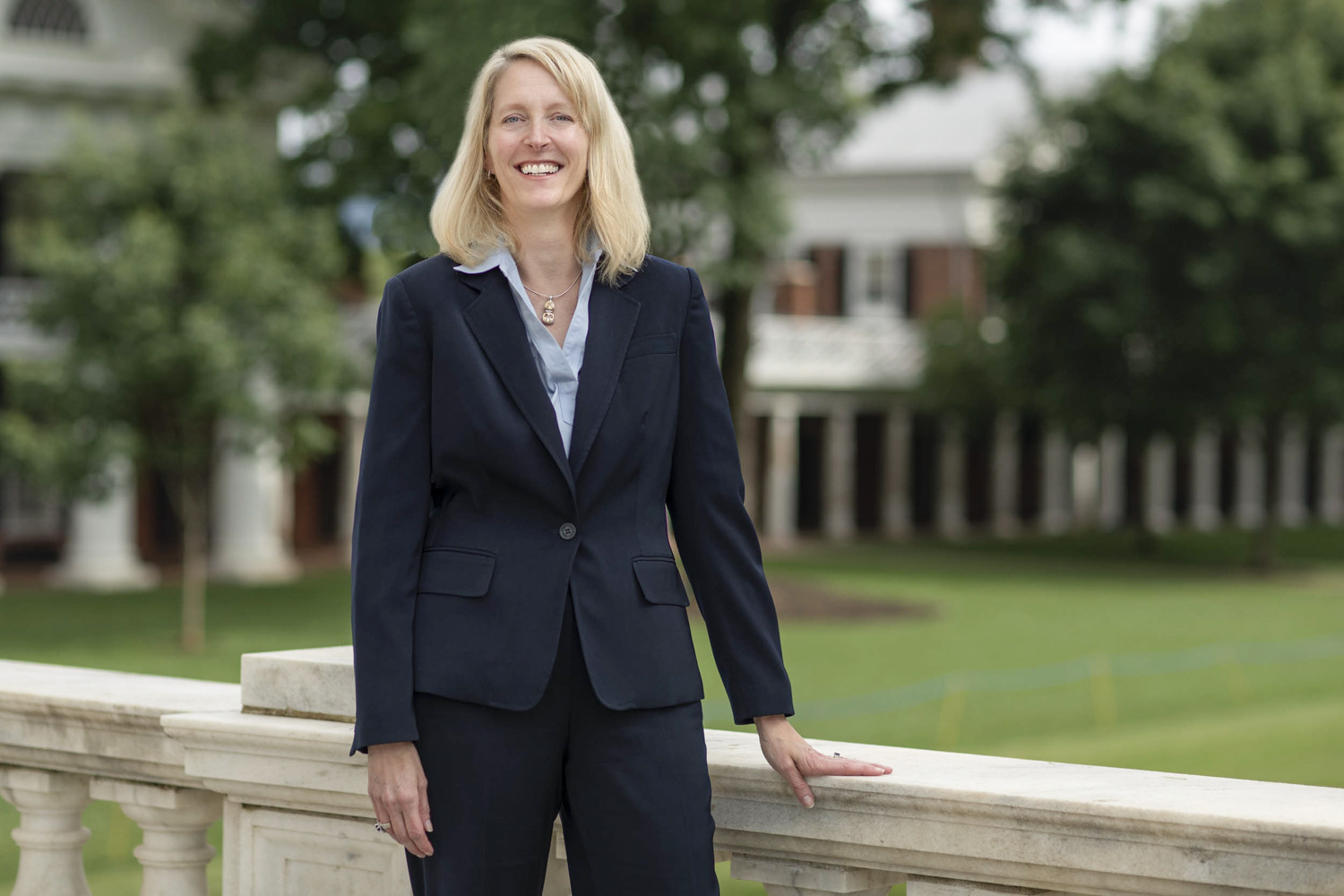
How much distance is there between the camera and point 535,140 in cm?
291

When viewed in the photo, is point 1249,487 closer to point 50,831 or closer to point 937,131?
point 937,131

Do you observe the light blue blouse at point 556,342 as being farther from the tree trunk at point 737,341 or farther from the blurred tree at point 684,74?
the tree trunk at point 737,341

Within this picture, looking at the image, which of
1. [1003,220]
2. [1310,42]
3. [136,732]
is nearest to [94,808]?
[136,732]

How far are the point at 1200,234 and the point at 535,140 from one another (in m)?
27.6

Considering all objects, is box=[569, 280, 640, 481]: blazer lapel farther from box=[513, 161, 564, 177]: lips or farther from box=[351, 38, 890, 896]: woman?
box=[513, 161, 564, 177]: lips

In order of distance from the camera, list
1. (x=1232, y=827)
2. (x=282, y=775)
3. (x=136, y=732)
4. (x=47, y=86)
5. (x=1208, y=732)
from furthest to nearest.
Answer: (x=47, y=86), (x=1208, y=732), (x=136, y=732), (x=282, y=775), (x=1232, y=827)

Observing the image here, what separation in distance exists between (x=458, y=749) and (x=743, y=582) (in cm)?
54

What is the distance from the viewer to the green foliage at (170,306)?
18.7 metres

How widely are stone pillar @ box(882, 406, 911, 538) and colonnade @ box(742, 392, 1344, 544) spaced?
3 centimetres

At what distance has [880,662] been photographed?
18.1 meters

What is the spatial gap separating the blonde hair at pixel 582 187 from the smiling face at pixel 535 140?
0.02m

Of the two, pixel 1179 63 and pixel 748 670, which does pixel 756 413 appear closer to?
pixel 1179 63

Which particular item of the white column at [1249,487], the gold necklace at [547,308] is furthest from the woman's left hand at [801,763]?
the white column at [1249,487]

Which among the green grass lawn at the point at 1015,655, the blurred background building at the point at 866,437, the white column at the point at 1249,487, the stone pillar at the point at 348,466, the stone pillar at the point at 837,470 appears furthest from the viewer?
the white column at the point at 1249,487
